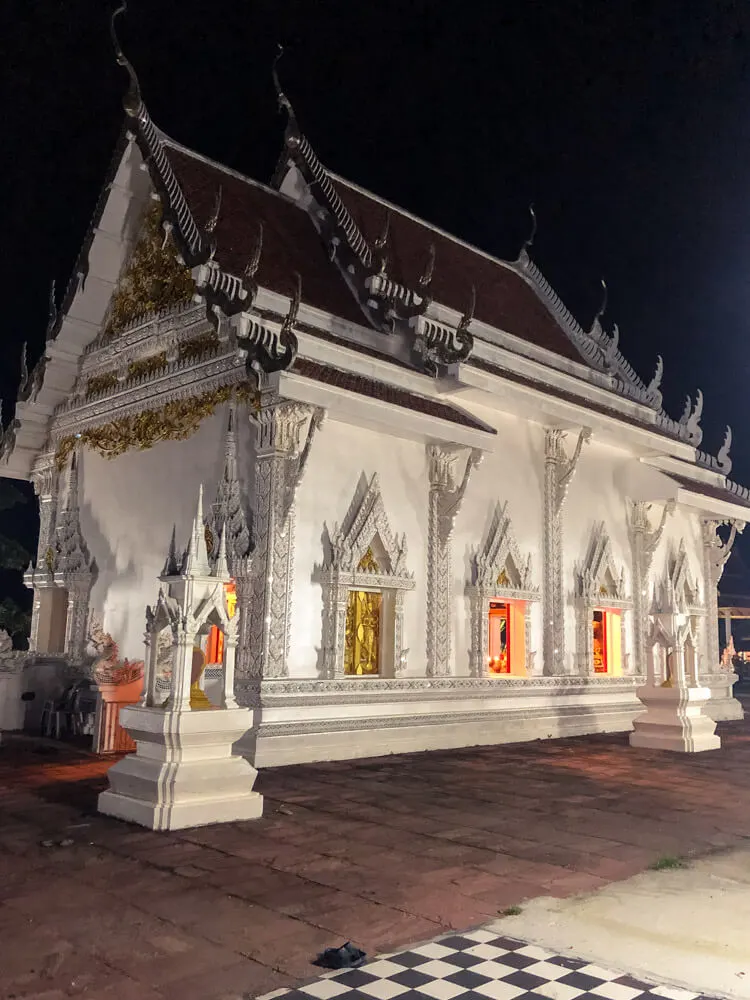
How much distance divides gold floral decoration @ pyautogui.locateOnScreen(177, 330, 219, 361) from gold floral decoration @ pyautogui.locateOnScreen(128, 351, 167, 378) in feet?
1.08


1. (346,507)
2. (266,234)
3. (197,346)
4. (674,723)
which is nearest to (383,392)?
(346,507)

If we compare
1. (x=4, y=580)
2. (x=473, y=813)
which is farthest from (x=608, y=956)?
(x=4, y=580)

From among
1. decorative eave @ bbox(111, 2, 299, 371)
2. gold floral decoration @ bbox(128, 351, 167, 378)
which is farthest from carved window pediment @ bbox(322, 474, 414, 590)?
gold floral decoration @ bbox(128, 351, 167, 378)

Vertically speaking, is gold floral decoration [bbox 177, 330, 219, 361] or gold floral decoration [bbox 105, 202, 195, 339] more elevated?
gold floral decoration [bbox 105, 202, 195, 339]

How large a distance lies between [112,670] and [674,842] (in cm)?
510

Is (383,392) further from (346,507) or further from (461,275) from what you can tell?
(461,275)

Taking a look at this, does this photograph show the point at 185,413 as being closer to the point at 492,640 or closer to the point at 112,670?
the point at 112,670

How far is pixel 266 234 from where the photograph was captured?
402 inches

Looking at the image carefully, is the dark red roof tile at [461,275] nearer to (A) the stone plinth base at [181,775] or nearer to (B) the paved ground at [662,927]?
(A) the stone plinth base at [181,775]

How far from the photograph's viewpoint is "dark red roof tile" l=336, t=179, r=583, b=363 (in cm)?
1154

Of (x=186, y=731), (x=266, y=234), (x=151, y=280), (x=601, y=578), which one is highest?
(x=266, y=234)

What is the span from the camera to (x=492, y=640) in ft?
36.0

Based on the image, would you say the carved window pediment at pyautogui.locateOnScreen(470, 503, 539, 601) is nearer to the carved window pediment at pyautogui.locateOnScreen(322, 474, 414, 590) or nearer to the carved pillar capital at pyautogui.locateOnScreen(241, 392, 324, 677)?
the carved window pediment at pyautogui.locateOnScreen(322, 474, 414, 590)

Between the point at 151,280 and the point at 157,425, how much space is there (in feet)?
5.83
